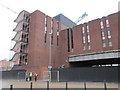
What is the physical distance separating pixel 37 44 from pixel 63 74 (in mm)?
16676

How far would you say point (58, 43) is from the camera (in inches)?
1854

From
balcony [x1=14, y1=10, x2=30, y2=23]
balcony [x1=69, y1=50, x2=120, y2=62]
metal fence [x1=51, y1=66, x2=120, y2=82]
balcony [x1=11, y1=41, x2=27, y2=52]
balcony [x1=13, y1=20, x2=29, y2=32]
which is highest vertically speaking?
balcony [x1=14, y1=10, x2=30, y2=23]

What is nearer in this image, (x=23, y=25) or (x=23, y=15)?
(x=23, y=15)

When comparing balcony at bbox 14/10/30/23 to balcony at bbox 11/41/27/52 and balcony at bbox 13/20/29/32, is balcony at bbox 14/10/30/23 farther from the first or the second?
balcony at bbox 11/41/27/52

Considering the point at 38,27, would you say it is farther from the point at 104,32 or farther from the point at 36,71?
the point at 104,32

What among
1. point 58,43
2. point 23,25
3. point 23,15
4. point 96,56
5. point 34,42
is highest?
point 23,15

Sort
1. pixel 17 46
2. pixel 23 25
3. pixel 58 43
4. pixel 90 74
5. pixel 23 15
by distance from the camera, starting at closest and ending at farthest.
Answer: pixel 90 74 → pixel 17 46 → pixel 23 15 → pixel 23 25 → pixel 58 43

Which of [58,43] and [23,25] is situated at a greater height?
[23,25]

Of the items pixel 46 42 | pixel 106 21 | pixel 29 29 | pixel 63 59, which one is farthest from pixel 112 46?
pixel 29 29

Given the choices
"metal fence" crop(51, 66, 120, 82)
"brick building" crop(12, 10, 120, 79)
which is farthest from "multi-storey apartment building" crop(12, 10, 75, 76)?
"metal fence" crop(51, 66, 120, 82)

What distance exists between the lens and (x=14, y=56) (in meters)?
39.2

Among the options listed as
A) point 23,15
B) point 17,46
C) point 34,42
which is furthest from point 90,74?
point 23,15

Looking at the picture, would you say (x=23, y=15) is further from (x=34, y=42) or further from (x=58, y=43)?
(x=58, y=43)

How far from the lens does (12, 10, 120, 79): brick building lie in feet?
122
